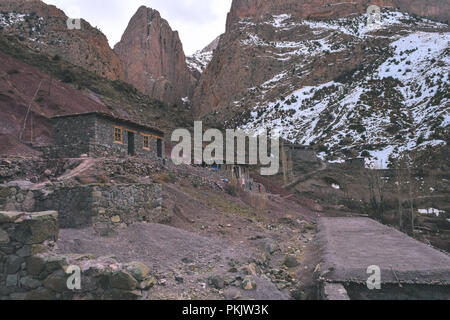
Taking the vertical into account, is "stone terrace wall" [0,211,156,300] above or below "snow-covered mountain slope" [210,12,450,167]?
below

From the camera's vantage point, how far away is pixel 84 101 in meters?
34.8

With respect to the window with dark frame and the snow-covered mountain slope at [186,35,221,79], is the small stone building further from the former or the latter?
the snow-covered mountain slope at [186,35,221,79]

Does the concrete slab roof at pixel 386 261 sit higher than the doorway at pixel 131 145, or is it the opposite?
the doorway at pixel 131 145

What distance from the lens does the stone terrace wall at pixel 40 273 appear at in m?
5.87

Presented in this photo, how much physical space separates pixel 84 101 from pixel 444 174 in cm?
4292

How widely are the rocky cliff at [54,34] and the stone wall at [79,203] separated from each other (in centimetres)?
5508

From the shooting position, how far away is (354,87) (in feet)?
225

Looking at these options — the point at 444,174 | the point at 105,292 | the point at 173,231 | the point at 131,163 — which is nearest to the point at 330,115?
the point at 444,174

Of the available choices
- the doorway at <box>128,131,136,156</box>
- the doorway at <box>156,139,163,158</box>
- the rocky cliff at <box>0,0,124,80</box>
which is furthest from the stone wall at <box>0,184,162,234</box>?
the rocky cliff at <box>0,0,124,80</box>

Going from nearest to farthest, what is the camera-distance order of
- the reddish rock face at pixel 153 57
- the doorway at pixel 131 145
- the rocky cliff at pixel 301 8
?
the doorway at pixel 131 145
the reddish rock face at pixel 153 57
the rocky cliff at pixel 301 8

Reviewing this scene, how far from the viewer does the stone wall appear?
9200 mm

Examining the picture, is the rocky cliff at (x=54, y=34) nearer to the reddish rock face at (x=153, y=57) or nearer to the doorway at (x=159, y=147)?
the reddish rock face at (x=153, y=57)

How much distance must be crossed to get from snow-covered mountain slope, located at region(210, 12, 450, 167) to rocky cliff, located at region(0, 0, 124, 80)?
3402cm

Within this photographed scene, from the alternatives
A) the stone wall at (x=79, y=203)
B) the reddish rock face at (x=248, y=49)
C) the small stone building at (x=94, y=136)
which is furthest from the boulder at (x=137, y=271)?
the reddish rock face at (x=248, y=49)
